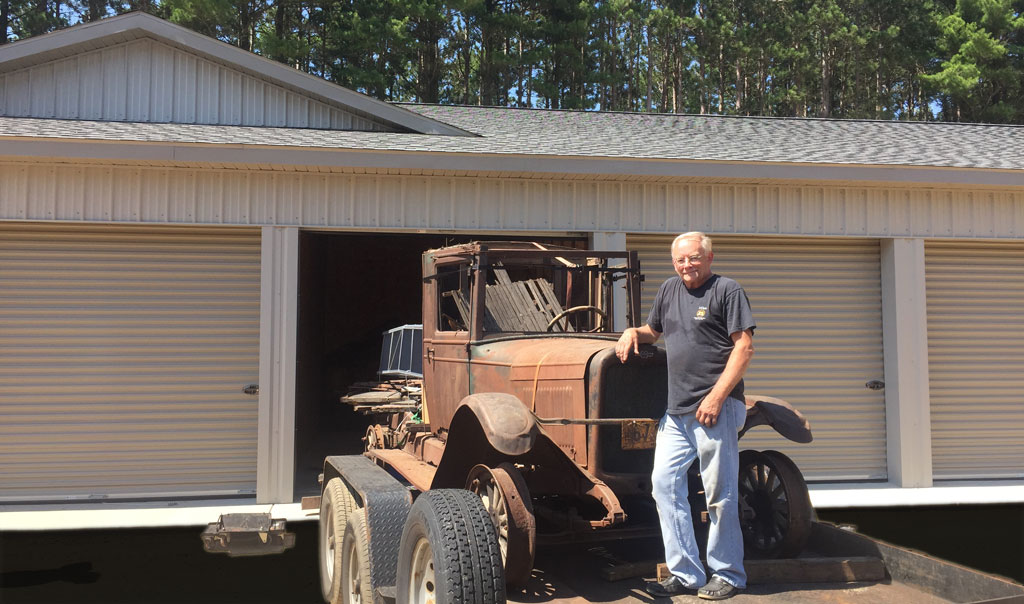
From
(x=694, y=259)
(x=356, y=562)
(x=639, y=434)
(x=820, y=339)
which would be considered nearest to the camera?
(x=694, y=259)

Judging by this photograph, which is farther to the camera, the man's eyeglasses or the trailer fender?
the trailer fender

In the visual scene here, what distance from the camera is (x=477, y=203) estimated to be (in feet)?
29.1

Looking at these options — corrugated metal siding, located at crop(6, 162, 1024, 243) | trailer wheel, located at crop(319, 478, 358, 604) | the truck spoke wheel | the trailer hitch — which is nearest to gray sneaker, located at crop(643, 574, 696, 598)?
the truck spoke wheel

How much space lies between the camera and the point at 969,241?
9.77 metres

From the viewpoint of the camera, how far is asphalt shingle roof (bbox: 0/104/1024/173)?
8688 millimetres

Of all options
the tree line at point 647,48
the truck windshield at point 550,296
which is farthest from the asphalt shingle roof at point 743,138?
the tree line at point 647,48

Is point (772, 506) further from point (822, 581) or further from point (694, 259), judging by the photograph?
point (694, 259)

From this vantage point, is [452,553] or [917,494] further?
[917,494]

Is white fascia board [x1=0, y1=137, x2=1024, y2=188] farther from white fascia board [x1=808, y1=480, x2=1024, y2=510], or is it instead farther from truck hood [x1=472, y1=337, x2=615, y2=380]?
truck hood [x1=472, y1=337, x2=615, y2=380]

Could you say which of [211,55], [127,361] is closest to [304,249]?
[127,361]

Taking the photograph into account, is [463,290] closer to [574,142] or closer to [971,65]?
[574,142]

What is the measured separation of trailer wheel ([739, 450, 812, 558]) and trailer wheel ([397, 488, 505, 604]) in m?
1.74

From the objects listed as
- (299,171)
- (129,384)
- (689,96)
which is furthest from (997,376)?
(689,96)

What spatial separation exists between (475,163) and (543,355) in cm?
427
